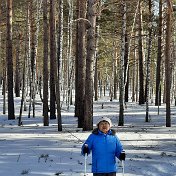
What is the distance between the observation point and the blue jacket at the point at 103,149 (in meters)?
6.60

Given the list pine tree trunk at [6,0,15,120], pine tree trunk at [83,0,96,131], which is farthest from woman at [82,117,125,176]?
pine tree trunk at [6,0,15,120]

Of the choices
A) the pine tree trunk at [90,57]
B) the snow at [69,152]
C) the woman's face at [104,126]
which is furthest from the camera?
the pine tree trunk at [90,57]

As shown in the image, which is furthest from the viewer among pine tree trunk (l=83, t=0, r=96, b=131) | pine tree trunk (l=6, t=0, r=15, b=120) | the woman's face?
pine tree trunk (l=6, t=0, r=15, b=120)

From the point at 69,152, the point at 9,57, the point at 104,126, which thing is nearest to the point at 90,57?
the point at 69,152

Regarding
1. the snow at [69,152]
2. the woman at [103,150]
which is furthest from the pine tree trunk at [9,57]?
the woman at [103,150]

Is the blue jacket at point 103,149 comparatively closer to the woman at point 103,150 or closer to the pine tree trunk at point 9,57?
the woman at point 103,150

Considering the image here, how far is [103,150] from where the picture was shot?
6605mm

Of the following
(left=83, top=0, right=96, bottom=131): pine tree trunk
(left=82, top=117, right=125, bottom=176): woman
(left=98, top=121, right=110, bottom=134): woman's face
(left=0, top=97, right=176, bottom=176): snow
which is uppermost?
(left=83, top=0, right=96, bottom=131): pine tree trunk

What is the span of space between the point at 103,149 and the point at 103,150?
17mm

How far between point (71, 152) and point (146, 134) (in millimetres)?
5111

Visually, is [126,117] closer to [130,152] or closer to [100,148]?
[130,152]

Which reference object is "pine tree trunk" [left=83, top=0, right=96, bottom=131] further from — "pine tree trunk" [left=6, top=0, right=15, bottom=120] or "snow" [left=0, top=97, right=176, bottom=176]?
"pine tree trunk" [left=6, top=0, right=15, bottom=120]

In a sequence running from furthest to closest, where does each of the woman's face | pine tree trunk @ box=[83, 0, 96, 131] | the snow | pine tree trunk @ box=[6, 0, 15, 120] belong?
pine tree trunk @ box=[6, 0, 15, 120] → pine tree trunk @ box=[83, 0, 96, 131] → the snow → the woman's face

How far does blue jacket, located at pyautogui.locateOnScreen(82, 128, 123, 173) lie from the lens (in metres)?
6.60
